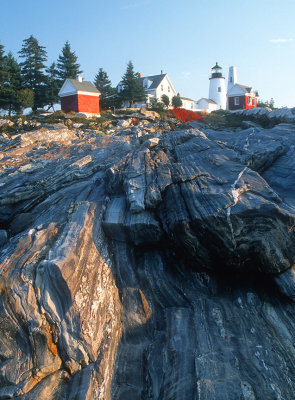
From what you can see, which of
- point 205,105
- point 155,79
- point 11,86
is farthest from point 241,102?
point 11,86

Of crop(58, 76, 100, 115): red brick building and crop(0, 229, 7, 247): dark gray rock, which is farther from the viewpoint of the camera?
crop(58, 76, 100, 115): red brick building

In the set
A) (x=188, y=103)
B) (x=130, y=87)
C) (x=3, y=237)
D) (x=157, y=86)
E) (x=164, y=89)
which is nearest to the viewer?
(x=3, y=237)

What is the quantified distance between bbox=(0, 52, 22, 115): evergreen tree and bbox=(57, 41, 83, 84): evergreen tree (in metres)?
8.42

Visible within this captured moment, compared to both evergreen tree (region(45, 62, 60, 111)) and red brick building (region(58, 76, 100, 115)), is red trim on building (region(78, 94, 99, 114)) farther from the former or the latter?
evergreen tree (region(45, 62, 60, 111))

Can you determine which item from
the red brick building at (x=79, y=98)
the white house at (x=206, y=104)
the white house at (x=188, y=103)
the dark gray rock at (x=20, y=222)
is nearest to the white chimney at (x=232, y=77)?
the white house at (x=206, y=104)

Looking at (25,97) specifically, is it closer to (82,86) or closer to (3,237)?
(82,86)

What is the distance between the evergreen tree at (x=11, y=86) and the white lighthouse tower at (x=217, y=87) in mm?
39586

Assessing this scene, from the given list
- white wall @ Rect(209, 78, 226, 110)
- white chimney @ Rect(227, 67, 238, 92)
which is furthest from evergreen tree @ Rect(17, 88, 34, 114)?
white chimney @ Rect(227, 67, 238, 92)

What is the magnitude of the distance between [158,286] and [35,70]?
5036 centimetres

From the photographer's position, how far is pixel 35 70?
50.2 m

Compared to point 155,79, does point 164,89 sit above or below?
below

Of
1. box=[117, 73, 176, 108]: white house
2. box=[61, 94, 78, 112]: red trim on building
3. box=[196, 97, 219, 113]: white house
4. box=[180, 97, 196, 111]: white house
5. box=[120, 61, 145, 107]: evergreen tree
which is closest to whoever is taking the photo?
box=[61, 94, 78, 112]: red trim on building

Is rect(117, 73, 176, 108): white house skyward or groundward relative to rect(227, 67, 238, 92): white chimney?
groundward

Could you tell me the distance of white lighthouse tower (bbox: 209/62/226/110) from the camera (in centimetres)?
6806
